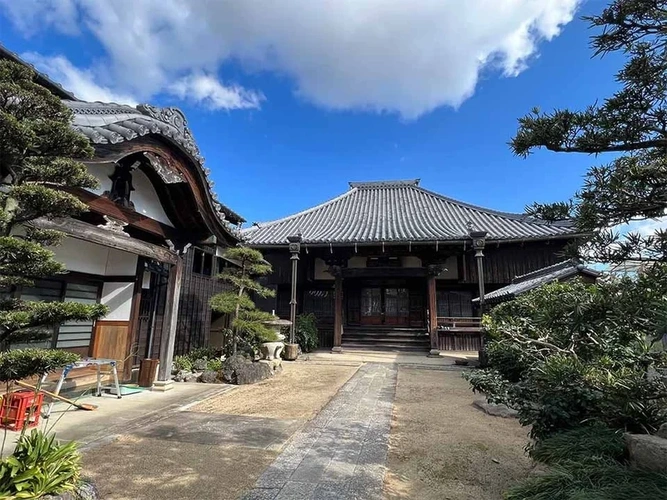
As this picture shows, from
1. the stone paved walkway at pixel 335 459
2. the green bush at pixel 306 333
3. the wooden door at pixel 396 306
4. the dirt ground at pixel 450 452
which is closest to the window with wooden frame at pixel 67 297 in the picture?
the stone paved walkway at pixel 335 459

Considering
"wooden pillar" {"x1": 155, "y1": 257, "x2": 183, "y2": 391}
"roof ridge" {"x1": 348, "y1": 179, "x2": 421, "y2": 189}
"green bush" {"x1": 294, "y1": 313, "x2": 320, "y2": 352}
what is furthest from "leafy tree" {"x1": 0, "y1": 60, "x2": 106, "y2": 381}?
"roof ridge" {"x1": 348, "y1": 179, "x2": 421, "y2": 189}

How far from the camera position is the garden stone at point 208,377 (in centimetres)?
710

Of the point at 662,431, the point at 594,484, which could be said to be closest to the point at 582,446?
the point at 594,484

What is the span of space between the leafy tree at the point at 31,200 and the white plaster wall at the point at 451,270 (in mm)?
13005

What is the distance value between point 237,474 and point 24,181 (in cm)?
293

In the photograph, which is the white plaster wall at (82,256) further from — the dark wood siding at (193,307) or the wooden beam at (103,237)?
the dark wood siding at (193,307)

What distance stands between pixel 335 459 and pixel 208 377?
474 centimetres

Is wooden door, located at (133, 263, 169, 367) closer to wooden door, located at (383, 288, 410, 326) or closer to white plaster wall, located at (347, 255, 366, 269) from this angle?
white plaster wall, located at (347, 255, 366, 269)

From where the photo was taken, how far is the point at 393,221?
51.6 ft

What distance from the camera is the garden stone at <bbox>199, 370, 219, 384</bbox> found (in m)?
7.10

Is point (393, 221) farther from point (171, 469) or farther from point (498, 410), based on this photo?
point (171, 469)

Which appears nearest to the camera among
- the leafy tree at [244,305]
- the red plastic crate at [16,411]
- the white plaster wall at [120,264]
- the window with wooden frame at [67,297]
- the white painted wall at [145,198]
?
the red plastic crate at [16,411]

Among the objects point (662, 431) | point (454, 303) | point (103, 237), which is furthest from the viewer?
point (454, 303)

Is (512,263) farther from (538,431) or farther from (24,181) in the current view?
(24,181)
